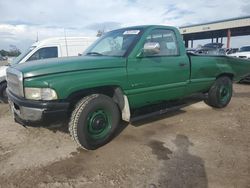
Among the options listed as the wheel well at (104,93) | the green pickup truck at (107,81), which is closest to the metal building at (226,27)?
the green pickup truck at (107,81)

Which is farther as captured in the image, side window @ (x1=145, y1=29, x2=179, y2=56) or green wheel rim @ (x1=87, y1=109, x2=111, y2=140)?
side window @ (x1=145, y1=29, x2=179, y2=56)

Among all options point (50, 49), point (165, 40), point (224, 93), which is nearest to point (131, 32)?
point (165, 40)

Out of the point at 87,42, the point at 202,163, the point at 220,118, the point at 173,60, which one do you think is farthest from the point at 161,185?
the point at 87,42

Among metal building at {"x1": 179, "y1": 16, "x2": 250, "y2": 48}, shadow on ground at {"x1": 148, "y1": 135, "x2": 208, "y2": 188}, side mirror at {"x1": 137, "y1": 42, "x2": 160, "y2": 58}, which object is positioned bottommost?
shadow on ground at {"x1": 148, "y1": 135, "x2": 208, "y2": 188}

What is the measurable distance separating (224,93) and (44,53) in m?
5.86

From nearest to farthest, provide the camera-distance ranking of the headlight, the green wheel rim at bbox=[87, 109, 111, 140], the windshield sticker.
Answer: the headlight, the green wheel rim at bbox=[87, 109, 111, 140], the windshield sticker

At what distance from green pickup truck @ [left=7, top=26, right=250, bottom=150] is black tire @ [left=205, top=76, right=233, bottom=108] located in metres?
0.54

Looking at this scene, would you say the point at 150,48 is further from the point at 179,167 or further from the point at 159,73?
the point at 179,167

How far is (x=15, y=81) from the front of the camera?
12.7 feet

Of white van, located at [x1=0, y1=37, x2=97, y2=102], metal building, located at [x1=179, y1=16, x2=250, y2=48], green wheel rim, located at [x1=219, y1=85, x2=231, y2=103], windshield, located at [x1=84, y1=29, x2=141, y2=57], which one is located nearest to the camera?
windshield, located at [x1=84, y1=29, x2=141, y2=57]

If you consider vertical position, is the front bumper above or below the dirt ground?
above

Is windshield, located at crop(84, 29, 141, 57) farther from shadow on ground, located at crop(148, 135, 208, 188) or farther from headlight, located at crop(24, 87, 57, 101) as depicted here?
shadow on ground, located at crop(148, 135, 208, 188)

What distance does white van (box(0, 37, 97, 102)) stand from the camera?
7.86 meters

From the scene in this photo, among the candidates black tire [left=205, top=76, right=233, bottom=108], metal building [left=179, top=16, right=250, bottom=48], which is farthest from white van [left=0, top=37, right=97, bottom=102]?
metal building [left=179, top=16, right=250, bottom=48]
